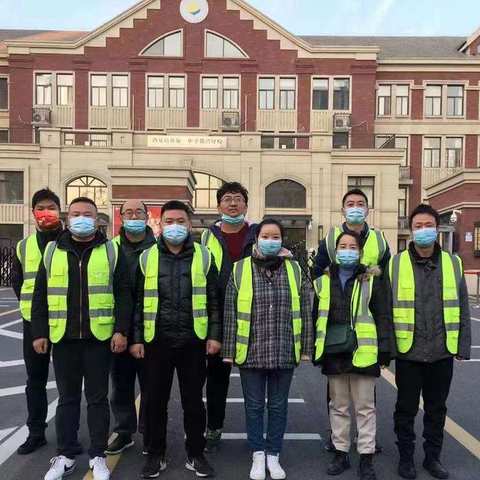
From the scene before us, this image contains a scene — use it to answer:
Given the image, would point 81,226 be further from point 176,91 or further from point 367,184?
point 176,91

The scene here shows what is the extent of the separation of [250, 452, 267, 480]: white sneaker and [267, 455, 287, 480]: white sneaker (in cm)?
7

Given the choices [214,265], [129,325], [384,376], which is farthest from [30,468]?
[384,376]

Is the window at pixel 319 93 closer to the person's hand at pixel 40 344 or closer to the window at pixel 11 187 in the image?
the window at pixel 11 187

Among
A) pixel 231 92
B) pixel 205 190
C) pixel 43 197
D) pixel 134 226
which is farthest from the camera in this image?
pixel 231 92

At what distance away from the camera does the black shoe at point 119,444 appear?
4.30 metres

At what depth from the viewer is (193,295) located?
12.7 ft

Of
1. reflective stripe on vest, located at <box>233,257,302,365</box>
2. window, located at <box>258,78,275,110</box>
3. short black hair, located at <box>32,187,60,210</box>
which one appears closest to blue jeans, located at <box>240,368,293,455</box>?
reflective stripe on vest, located at <box>233,257,302,365</box>

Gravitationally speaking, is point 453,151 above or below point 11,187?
above

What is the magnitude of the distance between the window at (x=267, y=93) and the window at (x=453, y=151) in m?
12.8

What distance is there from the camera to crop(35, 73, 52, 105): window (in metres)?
33.1

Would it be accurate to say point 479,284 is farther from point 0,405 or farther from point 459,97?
point 459,97

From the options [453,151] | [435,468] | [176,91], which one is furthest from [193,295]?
[453,151]

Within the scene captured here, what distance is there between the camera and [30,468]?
13.1 feet

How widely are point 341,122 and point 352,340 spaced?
103ft
